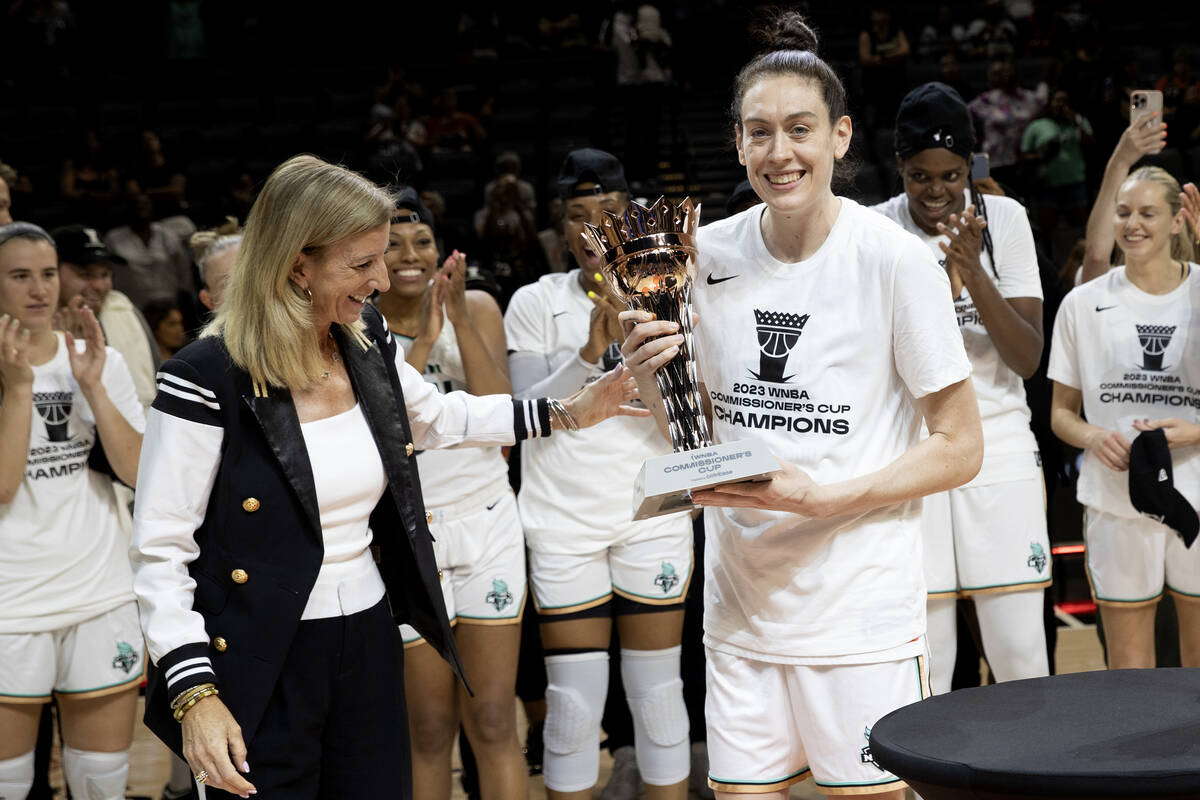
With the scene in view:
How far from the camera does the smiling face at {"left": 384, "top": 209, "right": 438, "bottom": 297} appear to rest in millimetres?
3738

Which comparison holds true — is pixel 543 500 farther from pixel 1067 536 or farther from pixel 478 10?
pixel 478 10

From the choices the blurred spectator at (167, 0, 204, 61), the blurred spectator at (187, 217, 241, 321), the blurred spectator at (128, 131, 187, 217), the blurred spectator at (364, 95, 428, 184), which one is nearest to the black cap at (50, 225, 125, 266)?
the blurred spectator at (187, 217, 241, 321)

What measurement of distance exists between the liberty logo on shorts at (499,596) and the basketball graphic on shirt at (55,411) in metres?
1.28

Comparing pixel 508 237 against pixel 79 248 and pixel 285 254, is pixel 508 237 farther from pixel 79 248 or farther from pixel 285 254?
pixel 285 254

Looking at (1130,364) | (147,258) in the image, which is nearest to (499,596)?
(1130,364)

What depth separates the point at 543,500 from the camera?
12.4ft

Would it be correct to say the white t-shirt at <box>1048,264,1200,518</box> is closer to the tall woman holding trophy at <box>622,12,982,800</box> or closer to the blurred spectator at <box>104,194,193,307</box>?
the tall woman holding trophy at <box>622,12,982,800</box>

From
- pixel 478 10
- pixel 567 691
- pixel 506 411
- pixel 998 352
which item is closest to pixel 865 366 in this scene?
pixel 506 411

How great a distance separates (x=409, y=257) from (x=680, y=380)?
1.63m

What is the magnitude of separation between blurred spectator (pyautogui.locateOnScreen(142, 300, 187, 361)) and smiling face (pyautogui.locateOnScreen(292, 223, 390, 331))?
4.17 m

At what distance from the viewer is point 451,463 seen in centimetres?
363

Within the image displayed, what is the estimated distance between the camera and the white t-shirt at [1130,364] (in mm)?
3791

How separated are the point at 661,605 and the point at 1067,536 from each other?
3.46 metres

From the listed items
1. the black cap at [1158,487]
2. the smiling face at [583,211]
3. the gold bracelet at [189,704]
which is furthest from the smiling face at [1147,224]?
the gold bracelet at [189,704]
